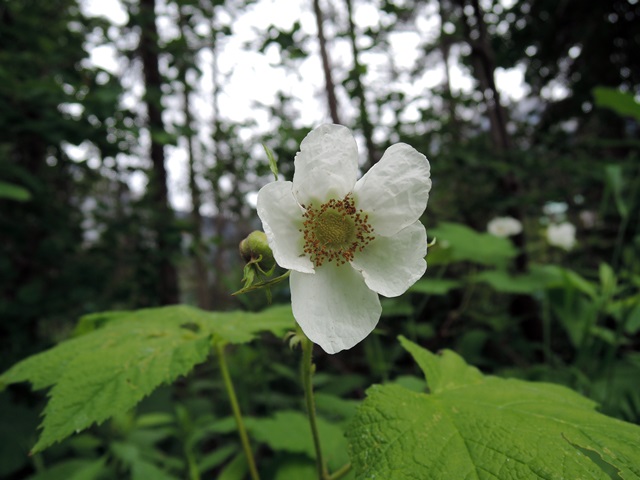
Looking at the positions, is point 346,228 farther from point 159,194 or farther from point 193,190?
point 193,190

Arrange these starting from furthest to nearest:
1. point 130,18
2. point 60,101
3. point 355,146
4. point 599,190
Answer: point 599,190
point 130,18
point 60,101
point 355,146

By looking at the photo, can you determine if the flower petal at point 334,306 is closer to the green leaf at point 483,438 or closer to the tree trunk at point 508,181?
the green leaf at point 483,438

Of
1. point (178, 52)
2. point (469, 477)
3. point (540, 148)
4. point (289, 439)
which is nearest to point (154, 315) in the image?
point (289, 439)

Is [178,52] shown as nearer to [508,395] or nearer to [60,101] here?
[60,101]

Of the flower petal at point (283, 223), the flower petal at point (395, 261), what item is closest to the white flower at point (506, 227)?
the flower petal at point (395, 261)

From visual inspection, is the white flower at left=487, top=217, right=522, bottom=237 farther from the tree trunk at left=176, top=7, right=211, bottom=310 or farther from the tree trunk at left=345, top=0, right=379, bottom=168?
the tree trunk at left=176, top=7, right=211, bottom=310

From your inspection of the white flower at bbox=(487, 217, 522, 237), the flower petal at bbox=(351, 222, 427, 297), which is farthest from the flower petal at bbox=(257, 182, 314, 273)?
the white flower at bbox=(487, 217, 522, 237)
